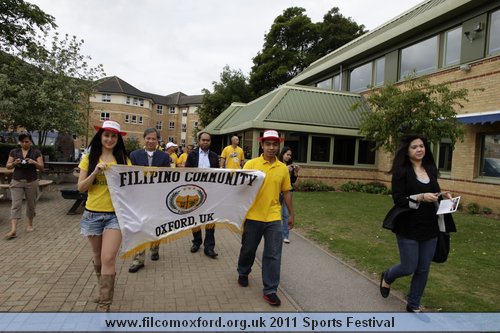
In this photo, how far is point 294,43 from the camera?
38062 millimetres

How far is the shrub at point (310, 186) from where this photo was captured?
15.7 metres

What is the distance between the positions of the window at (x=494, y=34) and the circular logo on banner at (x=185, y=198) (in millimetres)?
11632

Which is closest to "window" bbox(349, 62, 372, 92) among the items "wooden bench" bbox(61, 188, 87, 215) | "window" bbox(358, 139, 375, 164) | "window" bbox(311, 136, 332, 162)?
"window" bbox(358, 139, 375, 164)

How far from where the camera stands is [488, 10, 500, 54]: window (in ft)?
36.8

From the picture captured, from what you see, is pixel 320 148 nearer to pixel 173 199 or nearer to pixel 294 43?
pixel 173 199

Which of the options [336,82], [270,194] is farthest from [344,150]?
[270,194]

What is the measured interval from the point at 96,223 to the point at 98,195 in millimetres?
284

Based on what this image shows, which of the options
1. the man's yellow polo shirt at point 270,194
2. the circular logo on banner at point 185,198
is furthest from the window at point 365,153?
the circular logo on banner at point 185,198

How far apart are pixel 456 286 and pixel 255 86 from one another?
113 feet

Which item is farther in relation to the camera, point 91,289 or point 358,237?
point 358,237

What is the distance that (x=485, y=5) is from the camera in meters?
11.6

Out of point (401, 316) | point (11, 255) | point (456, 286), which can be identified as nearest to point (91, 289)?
point (11, 255)

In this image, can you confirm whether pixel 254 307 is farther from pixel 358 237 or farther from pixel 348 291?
pixel 358 237

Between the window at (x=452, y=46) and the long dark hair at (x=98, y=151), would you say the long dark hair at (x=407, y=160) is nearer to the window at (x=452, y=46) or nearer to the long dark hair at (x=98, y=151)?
the long dark hair at (x=98, y=151)
